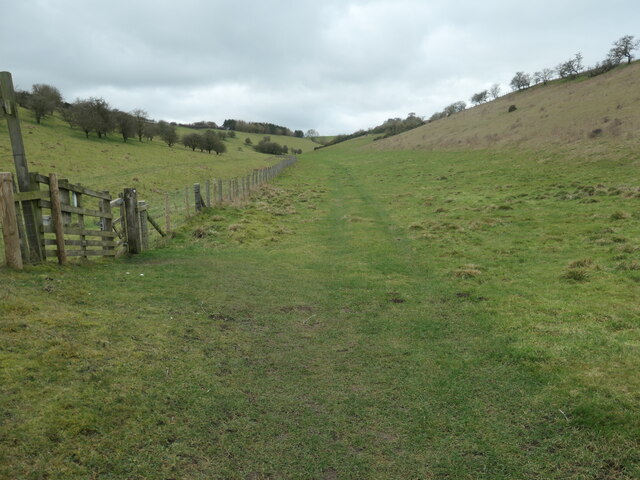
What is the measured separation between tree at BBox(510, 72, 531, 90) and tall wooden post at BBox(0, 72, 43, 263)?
100 m

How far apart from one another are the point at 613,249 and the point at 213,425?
12.7 meters

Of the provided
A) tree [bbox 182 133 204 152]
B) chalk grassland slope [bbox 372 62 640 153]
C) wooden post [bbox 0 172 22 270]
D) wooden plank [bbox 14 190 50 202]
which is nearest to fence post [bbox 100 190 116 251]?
wooden plank [bbox 14 190 50 202]

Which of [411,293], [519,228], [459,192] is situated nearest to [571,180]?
[459,192]

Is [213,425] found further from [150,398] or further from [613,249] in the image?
[613,249]

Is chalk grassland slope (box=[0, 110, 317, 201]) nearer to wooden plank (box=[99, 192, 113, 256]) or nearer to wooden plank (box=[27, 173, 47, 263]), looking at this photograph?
wooden plank (box=[99, 192, 113, 256])

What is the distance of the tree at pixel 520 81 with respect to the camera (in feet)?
289

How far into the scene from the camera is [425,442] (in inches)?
181

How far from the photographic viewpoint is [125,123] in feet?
216

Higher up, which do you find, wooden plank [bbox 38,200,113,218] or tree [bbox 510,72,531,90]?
tree [bbox 510,72,531,90]

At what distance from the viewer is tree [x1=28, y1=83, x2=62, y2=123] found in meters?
60.8

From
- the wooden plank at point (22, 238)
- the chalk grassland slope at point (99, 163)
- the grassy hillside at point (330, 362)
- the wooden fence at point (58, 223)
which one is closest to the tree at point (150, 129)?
the chalk grassland slope at point (99, 163)

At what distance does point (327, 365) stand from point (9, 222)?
22.5ft

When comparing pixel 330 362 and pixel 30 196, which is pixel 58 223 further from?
pixel 330 362

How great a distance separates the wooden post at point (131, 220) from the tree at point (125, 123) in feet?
205
